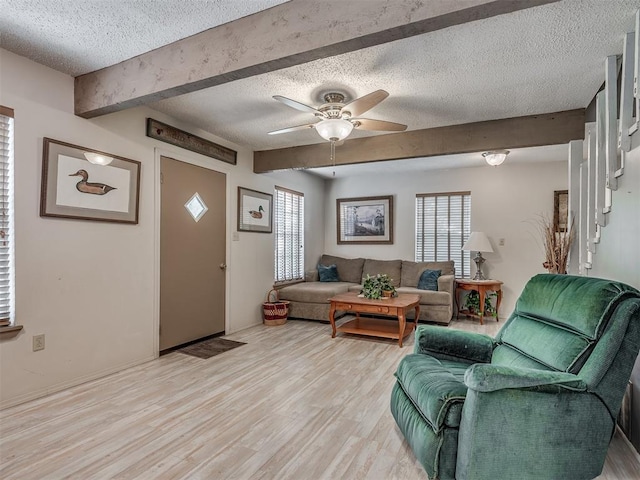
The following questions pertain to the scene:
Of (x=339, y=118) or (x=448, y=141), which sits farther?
(x=448, y=141)

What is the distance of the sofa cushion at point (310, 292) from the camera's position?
537cm

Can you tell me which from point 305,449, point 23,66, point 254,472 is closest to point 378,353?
point 305,449

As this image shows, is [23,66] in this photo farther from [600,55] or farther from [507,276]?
[507,276]

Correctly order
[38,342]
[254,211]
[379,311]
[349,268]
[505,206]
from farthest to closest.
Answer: [349,268] → [505,206] → [254,211] → [379,311] → [38,342]

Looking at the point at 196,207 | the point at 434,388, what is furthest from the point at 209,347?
the point at 434,388

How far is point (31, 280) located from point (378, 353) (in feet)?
10.2

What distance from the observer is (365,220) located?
6.75 meters

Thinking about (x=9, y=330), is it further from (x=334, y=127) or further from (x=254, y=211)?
(x=254, y=211)

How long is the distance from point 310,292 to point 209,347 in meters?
1.82

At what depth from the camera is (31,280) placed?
264cm

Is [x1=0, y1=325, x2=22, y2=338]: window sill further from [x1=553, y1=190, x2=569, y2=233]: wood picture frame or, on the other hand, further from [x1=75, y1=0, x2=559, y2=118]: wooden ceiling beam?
[x1=553, y1=190, x2=569, y2=233]: wood picture frame

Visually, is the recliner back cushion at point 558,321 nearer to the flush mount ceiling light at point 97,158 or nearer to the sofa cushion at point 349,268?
the flush mount ceiling light at point 97,158

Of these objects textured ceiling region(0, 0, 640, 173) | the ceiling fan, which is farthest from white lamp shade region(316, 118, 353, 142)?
textured ceiling region(0, 0, 640, 173)

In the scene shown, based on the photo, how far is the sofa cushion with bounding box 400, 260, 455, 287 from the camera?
5.77 metres
